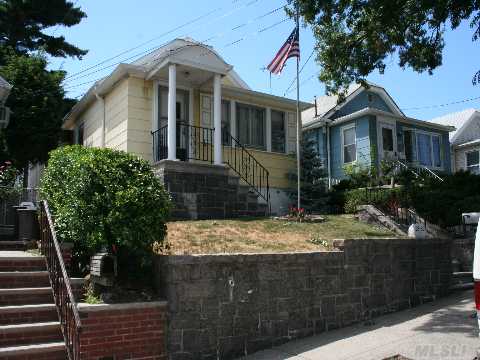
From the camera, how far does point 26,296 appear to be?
6.46m

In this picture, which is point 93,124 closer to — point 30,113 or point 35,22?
point 30,113

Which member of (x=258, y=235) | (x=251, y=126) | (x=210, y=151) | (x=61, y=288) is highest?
(x=251, y=126)

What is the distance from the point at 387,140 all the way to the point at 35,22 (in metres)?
16.9

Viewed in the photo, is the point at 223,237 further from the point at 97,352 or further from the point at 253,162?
the point at 253,162

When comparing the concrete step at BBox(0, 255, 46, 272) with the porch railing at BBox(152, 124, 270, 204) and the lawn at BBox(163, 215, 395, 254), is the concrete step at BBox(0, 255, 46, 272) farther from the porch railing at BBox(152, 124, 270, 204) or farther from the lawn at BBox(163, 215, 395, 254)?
the porch railing at BBox(152, 124, 270, 204)

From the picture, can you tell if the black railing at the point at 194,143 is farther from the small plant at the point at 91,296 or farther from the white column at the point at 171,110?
the small plant at the point at 91,296

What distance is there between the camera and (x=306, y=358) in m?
6.34

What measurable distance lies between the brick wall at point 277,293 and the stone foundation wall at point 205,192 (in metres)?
4.80

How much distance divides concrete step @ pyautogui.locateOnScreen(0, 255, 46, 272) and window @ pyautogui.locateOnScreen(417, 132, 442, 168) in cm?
2019

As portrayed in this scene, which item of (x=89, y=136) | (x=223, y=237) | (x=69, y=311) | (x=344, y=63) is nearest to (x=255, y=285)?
(x=223, y=237)

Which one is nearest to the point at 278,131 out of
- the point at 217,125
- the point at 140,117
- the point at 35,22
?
the point at 217,125

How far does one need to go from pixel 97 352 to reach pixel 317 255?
342 cm

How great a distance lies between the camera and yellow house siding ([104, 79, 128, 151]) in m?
13.6

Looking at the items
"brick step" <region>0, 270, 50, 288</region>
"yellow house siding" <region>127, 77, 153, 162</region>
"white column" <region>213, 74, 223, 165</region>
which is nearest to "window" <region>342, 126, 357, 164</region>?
"white column" <region>213, 74, 223, 165</region>
